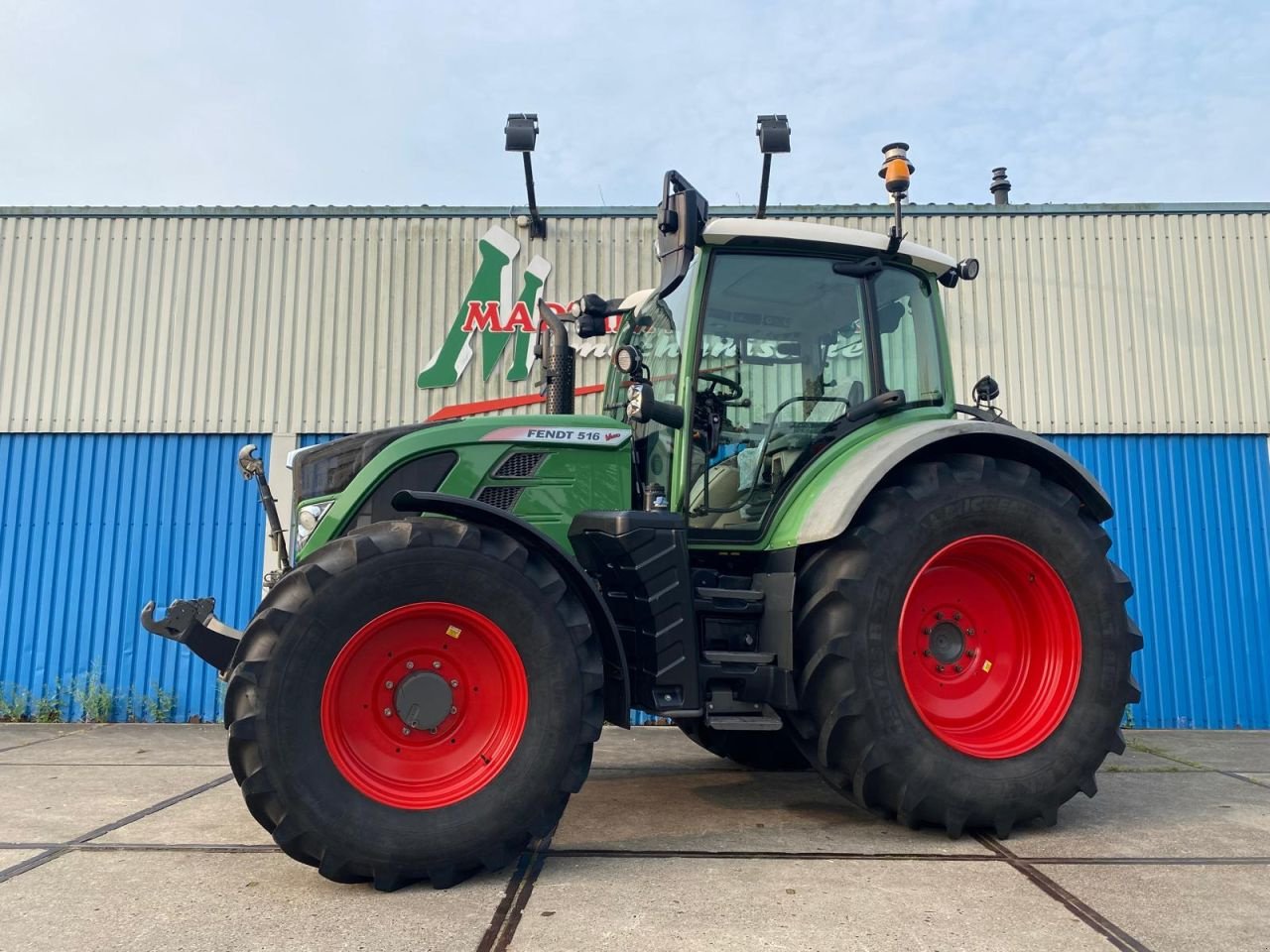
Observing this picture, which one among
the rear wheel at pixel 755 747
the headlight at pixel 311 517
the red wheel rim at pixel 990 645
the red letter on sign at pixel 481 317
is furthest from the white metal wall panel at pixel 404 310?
the red wheel rim at pixel 990 645

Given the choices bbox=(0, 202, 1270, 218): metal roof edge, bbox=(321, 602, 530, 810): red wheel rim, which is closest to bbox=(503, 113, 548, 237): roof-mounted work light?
bbox=(0, 202, 1270, 218): metal roof edge

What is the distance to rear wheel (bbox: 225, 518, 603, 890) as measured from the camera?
2.91 metres

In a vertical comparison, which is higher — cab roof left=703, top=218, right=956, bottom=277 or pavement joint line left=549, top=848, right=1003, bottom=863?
cab roof left=703, top=218, right=956, bottom=277

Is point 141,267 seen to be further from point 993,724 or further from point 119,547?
point 993,724

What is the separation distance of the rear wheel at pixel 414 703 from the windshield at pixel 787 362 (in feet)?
3.67

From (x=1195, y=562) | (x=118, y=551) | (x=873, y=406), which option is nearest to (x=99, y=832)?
(x=873, y=406)

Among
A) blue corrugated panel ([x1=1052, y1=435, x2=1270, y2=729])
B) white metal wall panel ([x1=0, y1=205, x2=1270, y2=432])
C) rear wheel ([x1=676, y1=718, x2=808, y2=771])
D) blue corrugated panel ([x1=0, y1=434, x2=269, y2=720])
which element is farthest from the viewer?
white metal wall panel ([x1=0, y1=205, x2=1270, y2=432])

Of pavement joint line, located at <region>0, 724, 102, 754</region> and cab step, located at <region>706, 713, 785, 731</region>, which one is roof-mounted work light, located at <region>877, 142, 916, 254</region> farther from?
pavement joint line, located at <region>0, 724, 102, 754</region>

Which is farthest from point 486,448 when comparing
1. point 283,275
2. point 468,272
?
point 283,275

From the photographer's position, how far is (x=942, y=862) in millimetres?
3262

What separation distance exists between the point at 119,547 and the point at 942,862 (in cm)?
783

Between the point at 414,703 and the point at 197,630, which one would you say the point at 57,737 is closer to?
the point at 197,630

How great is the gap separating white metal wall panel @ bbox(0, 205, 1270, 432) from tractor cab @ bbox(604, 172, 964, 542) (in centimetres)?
439

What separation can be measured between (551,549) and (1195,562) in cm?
727
